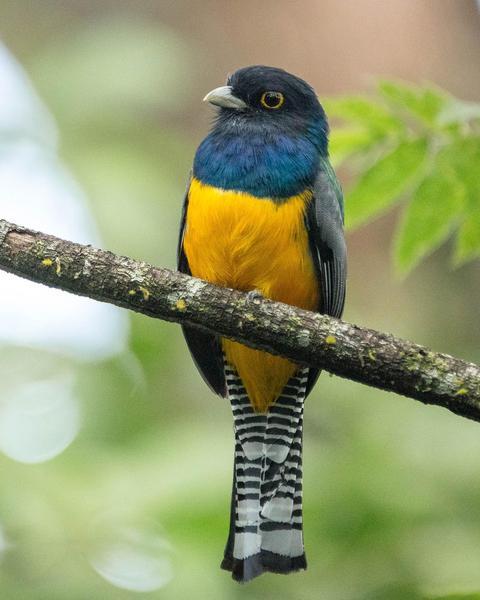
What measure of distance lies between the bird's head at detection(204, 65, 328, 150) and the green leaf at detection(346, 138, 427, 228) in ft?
3.65

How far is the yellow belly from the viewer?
4.20m

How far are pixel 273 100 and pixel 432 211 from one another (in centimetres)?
152

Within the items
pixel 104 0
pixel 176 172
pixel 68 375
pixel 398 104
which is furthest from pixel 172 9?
pixel 398 104

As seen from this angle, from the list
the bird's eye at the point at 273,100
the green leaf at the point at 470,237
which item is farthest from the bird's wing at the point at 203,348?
the green leaf at the point at 470,237

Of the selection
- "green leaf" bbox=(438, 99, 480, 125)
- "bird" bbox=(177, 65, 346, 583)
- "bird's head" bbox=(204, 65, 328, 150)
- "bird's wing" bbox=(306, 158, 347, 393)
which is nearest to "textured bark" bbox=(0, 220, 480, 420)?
"bird" bbox=(177, 65, 346, 583)

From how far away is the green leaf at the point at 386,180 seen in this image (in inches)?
140

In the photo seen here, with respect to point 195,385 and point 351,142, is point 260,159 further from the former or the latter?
point 195,385

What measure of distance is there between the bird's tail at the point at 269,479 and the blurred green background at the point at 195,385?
0.12 m

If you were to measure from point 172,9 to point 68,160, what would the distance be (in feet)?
8.48

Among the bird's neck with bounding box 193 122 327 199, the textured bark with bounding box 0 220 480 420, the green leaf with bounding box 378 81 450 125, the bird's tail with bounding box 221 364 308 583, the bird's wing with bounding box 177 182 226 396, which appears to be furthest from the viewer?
the bird's wing with bounding box 177 182 226 396

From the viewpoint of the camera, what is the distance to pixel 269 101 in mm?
4742

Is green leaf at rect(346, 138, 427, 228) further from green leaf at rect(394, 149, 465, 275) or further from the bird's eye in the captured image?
the bird's eye

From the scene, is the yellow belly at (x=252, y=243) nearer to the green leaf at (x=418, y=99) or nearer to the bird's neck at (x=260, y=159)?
the bird's neck at (x=260, y=159)

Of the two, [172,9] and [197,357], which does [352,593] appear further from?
[172,9]
